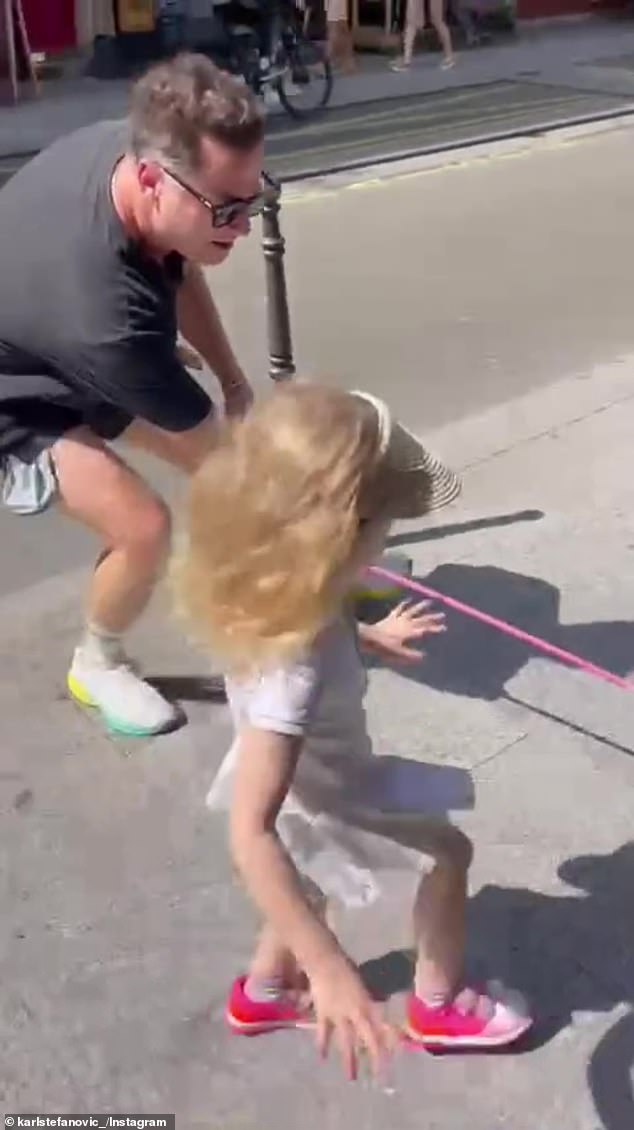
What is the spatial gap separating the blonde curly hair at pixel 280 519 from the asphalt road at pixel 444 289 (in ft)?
8.82

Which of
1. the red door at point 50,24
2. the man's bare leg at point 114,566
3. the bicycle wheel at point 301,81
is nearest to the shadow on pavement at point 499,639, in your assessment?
the man's bare leg at point 114,566

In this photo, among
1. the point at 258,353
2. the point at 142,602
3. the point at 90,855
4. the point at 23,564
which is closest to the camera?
the point at 90,855

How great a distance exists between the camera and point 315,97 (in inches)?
593

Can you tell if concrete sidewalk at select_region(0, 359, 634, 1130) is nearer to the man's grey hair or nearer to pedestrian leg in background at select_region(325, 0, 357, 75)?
the man's grey hair

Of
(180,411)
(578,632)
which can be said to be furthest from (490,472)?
(180,411)

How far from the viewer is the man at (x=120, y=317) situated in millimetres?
3057

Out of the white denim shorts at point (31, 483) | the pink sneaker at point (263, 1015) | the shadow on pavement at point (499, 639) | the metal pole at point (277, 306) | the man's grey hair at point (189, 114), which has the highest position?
the man's grey hair at point (189, 114)

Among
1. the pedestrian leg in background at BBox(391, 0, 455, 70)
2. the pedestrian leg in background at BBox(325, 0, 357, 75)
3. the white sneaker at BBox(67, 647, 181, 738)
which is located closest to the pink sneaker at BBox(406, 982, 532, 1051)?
the white sneaker at BBox(67, 647, 181, 738)

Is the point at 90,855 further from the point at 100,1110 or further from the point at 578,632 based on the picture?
the point at 578,632

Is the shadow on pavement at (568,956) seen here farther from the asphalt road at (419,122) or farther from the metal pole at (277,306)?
the asphalt road at (419,122)

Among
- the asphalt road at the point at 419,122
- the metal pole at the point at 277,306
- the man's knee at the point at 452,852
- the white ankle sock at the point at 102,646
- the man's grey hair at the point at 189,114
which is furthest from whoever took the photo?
the asphalt road at the point at 419,122

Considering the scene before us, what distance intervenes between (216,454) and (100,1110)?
3.83 feet

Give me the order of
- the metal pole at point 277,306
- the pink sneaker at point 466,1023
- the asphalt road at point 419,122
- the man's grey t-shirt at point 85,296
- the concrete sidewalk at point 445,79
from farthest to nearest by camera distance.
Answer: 1. the concrete sidewalk at point 445,79
2. the asphalt road at point 419,122
3. the metal pole at point 277,306
4. the man's grey t-shirt at point 85,296
5. the pink sneaker at point 466,1023

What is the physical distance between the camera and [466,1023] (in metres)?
2.73
